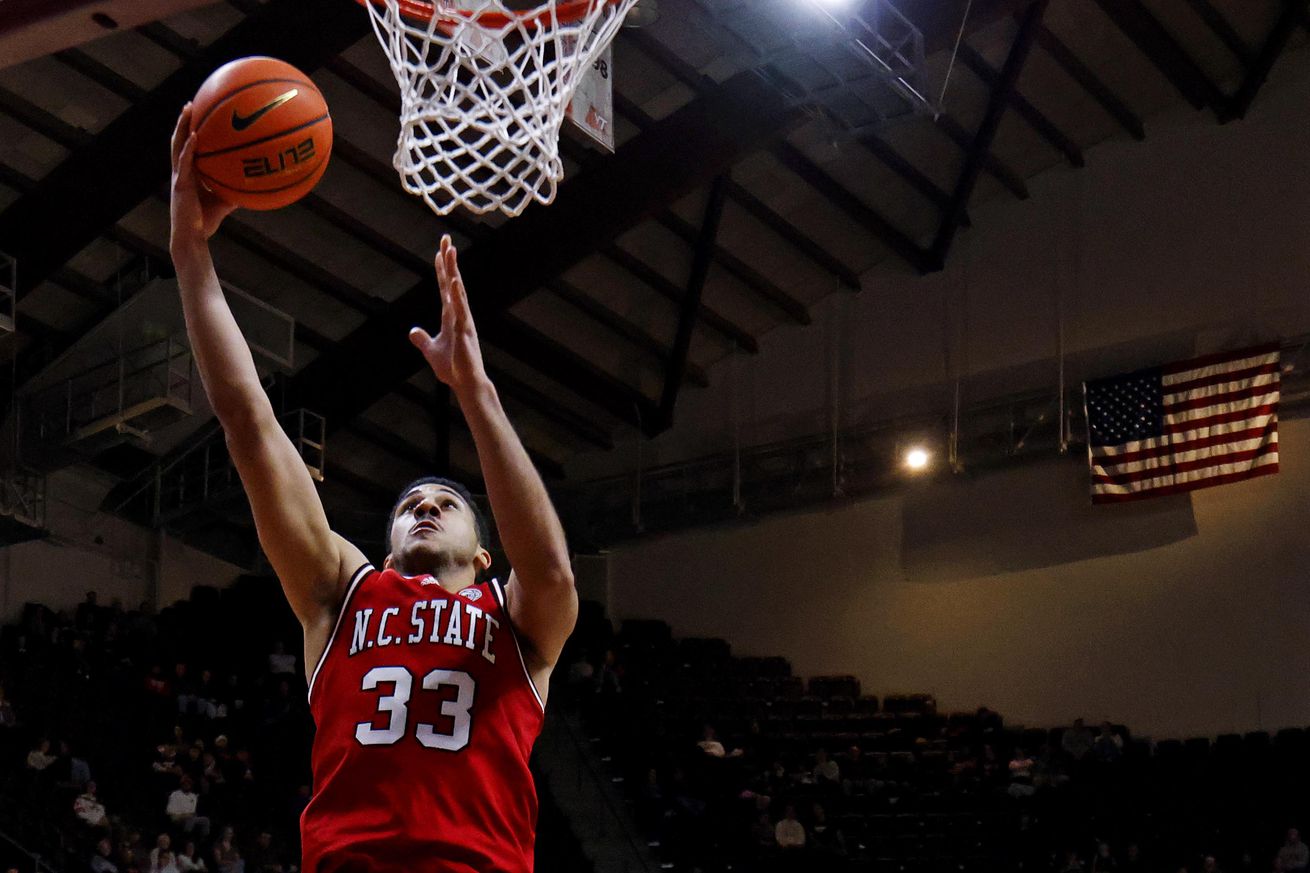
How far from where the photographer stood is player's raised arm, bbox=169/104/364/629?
129 inches

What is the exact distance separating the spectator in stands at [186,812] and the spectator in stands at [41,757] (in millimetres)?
1012

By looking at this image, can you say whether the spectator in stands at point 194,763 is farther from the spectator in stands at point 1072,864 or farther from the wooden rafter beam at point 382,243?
the spectator in stands at point 1072,864

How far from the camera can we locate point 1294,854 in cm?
1441

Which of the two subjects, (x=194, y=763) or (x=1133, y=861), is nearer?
(x=1133, y=861)

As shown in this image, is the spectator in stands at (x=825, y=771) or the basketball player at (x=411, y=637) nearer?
the basketball player at (x=411, y=637)

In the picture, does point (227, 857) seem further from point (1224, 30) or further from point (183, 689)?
point (1224, 30)

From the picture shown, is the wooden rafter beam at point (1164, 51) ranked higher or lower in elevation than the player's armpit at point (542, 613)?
higher

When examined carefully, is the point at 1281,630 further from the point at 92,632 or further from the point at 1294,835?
the point at 92,632

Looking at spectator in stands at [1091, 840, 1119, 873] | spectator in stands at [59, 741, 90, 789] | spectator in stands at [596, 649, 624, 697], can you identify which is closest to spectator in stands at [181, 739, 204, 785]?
spectator in stands at [59, 741, 90, 789]

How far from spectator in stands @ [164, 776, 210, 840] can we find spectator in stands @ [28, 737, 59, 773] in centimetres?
101

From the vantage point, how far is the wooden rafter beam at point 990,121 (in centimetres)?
1739

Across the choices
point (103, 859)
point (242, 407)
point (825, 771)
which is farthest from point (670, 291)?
point (242, 407)

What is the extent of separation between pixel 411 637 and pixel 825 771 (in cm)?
1475

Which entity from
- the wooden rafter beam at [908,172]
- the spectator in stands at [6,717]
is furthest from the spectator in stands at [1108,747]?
the spectator in stands at [6,717]
